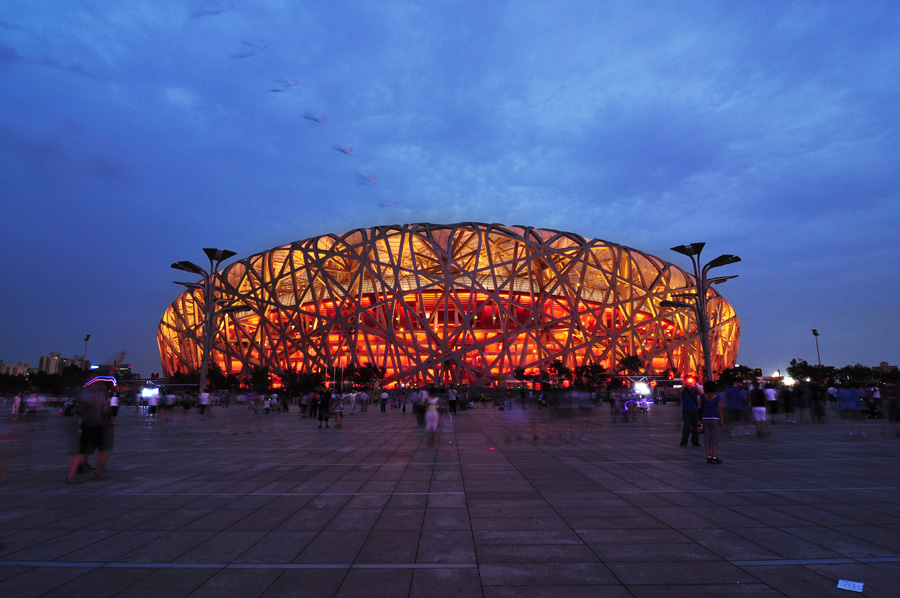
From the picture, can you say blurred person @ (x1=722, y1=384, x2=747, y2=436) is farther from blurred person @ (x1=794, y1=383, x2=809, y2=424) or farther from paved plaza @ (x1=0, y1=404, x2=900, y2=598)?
blurred person @ (x1=794, y1=383, x2=809, y2=424)

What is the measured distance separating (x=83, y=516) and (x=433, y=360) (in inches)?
2065

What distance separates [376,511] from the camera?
5734 mm

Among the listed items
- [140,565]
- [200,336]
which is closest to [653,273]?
[200,336]

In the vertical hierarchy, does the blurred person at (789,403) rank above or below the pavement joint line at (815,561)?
above

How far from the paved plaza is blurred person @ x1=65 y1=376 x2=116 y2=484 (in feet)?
1.18

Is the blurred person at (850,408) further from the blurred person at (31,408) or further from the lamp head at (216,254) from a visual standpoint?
the blurred person at (31,408)

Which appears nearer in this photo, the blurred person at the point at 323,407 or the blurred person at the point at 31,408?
the blurred person at the point at 323,407

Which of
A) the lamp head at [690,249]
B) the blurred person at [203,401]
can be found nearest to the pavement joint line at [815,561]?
the lamp head at [690,249]

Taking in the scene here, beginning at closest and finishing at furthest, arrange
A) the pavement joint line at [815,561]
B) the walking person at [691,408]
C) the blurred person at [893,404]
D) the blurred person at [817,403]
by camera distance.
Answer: the pavement joint line at [815,561], the walking person at [691,408], the blurred person at [893,404], the blurred person at [817,403]

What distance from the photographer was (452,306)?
61094 millimetres

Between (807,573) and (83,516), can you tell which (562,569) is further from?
(83,516)

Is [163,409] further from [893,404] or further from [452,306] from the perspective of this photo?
[452,306]

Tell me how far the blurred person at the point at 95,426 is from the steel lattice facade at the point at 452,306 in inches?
1962

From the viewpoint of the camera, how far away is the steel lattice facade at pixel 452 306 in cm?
5894
